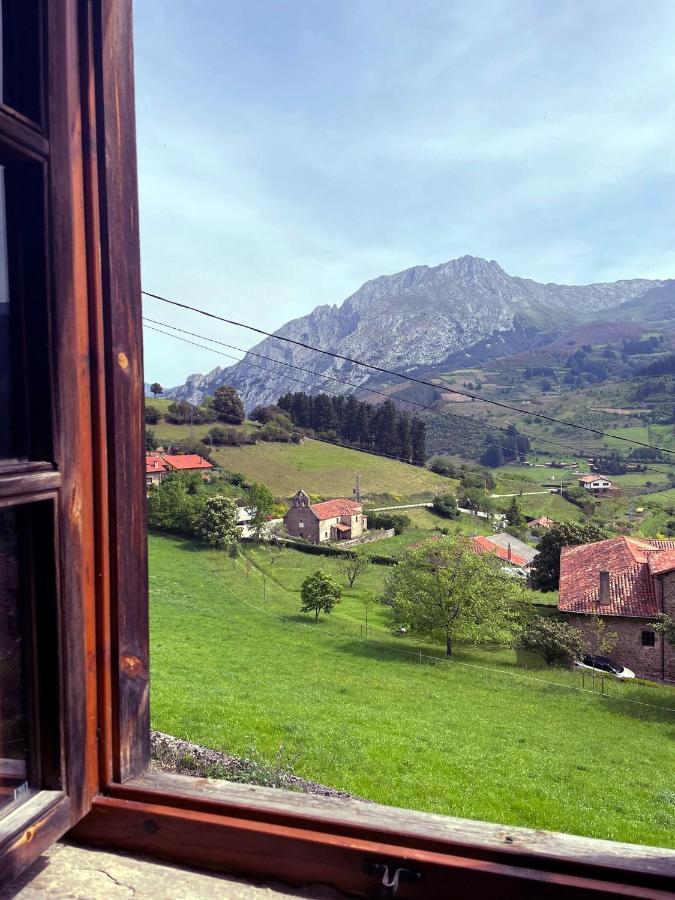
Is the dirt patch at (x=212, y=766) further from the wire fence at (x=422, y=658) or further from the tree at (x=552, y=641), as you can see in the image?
the tree at (x=552, y=641)

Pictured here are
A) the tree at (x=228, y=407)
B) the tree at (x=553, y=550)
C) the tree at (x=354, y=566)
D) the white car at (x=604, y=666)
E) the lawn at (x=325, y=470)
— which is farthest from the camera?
the tree at (x=228, y=407)

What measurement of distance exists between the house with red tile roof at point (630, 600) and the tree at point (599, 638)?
0.19 m

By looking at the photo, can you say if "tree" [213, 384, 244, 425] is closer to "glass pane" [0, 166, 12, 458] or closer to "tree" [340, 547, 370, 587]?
"tree" [340, 547, 370, 587]

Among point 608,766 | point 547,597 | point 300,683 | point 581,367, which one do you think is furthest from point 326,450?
point 581,367

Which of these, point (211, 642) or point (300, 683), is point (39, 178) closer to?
point (300, 683)

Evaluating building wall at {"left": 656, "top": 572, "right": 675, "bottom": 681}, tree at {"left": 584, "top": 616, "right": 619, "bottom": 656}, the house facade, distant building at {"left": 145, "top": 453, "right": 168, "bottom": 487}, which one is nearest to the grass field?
tree at {"left": 584, "top": 616, "right": 619, "bottom": 656}

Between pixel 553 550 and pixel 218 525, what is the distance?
18.1 metres

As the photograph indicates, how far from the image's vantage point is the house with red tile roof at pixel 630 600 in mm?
20719

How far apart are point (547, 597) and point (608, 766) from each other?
76.5 ft

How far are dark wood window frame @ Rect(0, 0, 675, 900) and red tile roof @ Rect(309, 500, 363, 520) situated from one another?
39.9m

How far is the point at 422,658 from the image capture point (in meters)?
19.3

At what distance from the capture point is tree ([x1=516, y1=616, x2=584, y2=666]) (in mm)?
19719

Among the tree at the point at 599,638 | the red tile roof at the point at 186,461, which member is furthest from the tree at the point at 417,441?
the tree at the point at 599,638

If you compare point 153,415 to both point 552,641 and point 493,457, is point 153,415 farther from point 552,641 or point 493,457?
point 493,457
